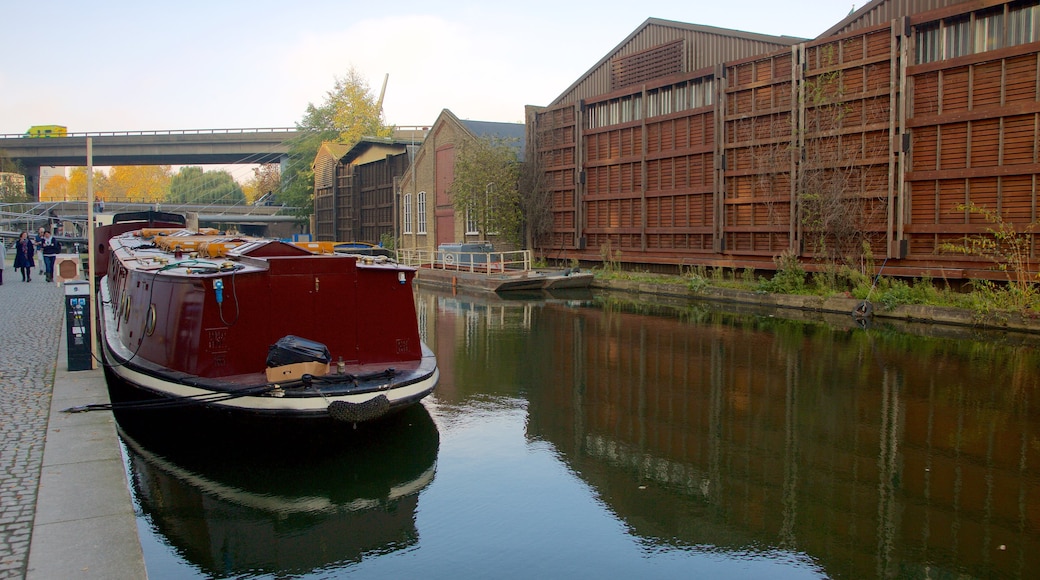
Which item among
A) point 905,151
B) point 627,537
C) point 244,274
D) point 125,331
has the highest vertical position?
point 905,151

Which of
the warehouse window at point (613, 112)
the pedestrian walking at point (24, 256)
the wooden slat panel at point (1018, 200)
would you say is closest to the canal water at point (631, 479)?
the wooden slat panel at point (1018, 200)

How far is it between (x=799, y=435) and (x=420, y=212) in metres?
34.6

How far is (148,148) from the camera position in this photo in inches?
2963

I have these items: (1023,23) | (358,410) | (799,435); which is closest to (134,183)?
(1023,23)

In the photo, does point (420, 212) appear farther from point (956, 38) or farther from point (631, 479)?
point (631, 479)

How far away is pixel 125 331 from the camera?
11.0 m

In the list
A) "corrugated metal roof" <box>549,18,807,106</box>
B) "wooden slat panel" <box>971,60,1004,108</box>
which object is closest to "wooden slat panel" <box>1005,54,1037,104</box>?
"wooden slat panel" <box>971,60,1004,108</box>

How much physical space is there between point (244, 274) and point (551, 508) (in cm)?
400

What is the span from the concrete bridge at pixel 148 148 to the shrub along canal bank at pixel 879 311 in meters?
55.9

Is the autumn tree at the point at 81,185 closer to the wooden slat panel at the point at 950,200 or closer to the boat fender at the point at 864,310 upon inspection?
the boat fender at the point at 864,310

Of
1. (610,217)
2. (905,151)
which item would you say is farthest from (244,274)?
(610,217)

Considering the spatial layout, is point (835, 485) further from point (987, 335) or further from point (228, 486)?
point (987, 335)

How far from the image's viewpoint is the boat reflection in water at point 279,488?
18.6 feet

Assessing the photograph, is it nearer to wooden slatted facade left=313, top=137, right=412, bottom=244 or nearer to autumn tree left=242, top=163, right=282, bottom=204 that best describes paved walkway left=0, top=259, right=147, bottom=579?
wooden slatted facade left=313, top=137, right=412, bottom=244
